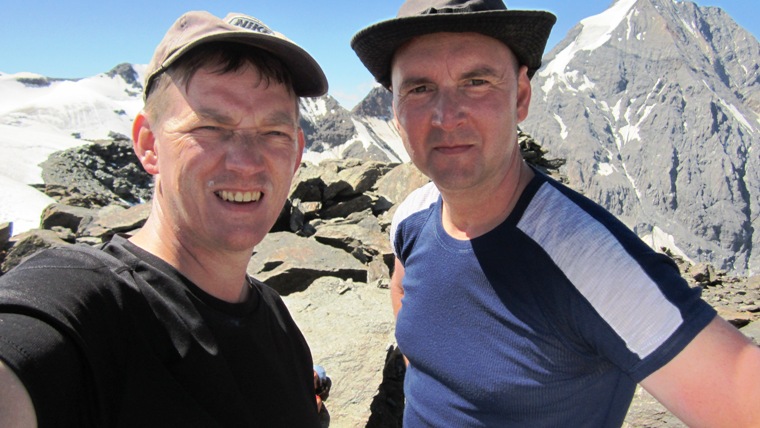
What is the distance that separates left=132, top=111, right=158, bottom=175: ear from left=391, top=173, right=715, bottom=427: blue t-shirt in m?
1.69

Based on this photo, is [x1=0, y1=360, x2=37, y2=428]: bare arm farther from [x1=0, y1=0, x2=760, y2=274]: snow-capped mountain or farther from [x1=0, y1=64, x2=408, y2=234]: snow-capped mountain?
[x1=0, y1=0, x2=760, y2=274]: snow-capped mountain

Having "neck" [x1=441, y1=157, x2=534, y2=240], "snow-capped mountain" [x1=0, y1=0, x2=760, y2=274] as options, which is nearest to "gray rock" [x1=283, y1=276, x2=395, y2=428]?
"neck" [x1=441, y1=157, x2=534, y2=240]

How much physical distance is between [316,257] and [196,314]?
7773mm

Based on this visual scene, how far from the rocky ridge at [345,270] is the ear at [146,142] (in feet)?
11.4

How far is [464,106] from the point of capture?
2.85 metres

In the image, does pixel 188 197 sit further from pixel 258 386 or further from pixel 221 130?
pixel 258 386

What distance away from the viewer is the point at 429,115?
2.93m

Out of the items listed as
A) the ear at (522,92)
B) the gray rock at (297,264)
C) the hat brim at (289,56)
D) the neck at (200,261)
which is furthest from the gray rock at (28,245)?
the ear at (522,92)

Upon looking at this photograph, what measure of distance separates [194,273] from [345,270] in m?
7.31

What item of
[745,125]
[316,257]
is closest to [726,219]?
[745,125]

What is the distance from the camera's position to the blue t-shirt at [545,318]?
2.16m

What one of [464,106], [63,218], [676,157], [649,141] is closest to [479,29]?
[464,106]

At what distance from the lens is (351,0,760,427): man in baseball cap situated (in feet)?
6.86

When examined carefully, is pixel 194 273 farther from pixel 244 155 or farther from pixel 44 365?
pixel 44 365
